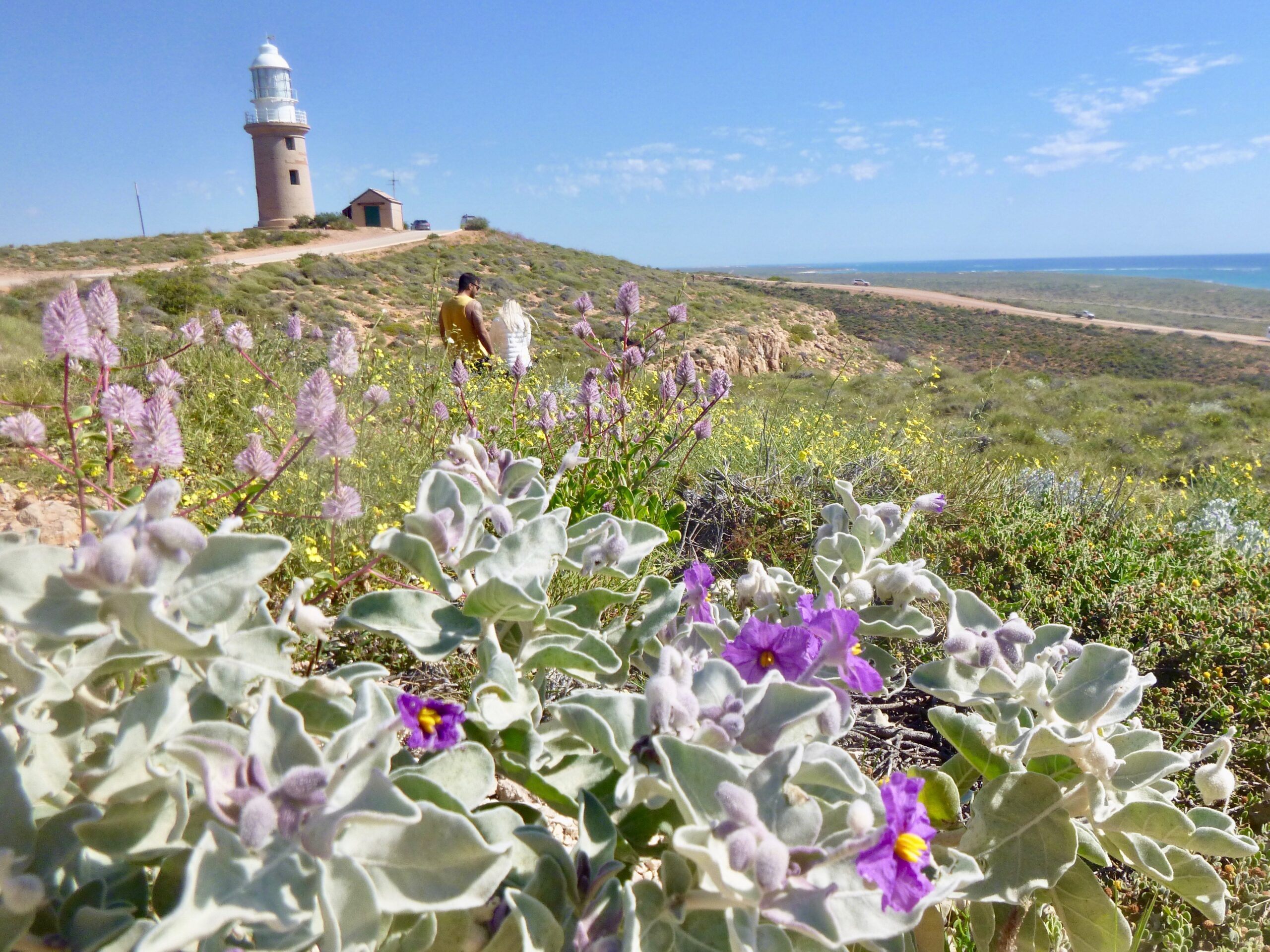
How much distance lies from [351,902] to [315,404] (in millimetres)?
901

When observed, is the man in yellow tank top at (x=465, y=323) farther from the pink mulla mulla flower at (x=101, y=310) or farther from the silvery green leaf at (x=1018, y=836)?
the silvery green leaf at (x=1018, y=836)

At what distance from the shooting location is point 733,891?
32.8 inches

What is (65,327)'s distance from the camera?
1.38 m

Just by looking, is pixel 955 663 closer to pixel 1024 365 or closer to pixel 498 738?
pixel 498 738

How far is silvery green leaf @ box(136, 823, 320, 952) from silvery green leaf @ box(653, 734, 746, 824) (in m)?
0.38

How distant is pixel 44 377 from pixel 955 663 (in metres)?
7.86

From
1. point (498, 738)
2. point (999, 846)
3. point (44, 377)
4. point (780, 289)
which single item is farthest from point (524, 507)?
point (780, 289)

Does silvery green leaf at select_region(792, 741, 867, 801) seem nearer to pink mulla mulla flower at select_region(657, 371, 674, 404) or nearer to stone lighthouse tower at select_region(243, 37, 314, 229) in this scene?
pink mulla mulla flower at select_region(657, 371, 674, 404)

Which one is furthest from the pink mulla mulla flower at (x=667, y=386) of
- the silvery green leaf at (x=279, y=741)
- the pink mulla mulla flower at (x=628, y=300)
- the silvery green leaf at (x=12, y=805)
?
the silvery green leaf at (x=12, y=805)

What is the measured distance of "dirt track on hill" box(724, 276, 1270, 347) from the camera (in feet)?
136

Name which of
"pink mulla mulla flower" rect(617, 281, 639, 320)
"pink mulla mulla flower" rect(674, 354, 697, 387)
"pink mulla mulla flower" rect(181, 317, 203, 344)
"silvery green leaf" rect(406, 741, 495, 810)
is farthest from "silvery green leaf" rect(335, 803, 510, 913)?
"pink mulla mulla flower" rect(617, 281, 639, 320)

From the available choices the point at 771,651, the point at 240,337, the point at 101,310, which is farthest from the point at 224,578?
the point at 240,337

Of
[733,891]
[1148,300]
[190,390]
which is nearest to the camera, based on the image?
[733,891]

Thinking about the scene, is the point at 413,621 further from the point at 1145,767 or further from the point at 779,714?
the point at 1145,767
